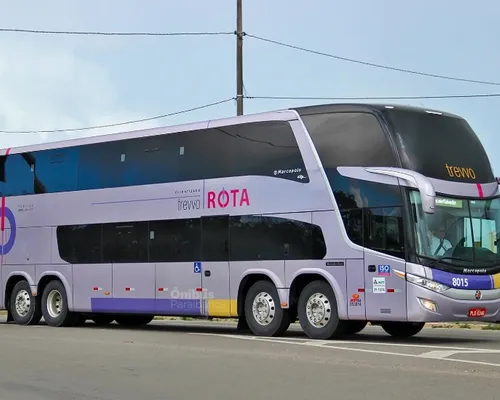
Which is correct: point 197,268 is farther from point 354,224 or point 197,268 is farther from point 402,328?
point 402,328

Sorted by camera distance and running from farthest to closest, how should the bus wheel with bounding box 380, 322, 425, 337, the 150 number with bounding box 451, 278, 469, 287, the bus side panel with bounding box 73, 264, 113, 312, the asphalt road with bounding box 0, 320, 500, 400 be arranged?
the bus side panel with bounding box 73, 264, 113, 312
the bus wheel with bounding box 380, 322, 425, 337
the 150 number with bounding box 451, 278, 469, 287
the asphalt road with bounding box 0, 320, 500, 400

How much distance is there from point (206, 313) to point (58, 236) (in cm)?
485

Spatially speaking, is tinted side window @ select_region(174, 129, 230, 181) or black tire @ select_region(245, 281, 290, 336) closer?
black tire @ select_region(245, 281, 290, 336)

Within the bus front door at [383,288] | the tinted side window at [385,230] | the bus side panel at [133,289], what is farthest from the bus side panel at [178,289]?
the tinted side window at [385,230]

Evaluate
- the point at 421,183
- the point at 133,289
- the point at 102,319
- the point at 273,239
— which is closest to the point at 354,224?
the point at 421,183

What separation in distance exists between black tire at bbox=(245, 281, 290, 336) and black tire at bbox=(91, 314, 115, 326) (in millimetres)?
5488

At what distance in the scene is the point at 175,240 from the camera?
1842 centimetres

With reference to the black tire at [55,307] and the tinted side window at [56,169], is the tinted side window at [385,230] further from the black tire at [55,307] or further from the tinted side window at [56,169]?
the black tire at [55,307]

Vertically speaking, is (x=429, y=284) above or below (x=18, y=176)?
below

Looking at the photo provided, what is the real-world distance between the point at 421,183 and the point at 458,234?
1.20 m

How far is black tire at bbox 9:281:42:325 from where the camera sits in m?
21.4

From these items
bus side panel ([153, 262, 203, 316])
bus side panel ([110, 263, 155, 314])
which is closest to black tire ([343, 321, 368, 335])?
bus side panel ([153, 262, 203, 316])

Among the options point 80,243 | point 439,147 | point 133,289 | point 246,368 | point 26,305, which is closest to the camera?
point 246,368

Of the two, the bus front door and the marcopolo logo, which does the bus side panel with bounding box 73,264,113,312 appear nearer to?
the marcopolo logo
